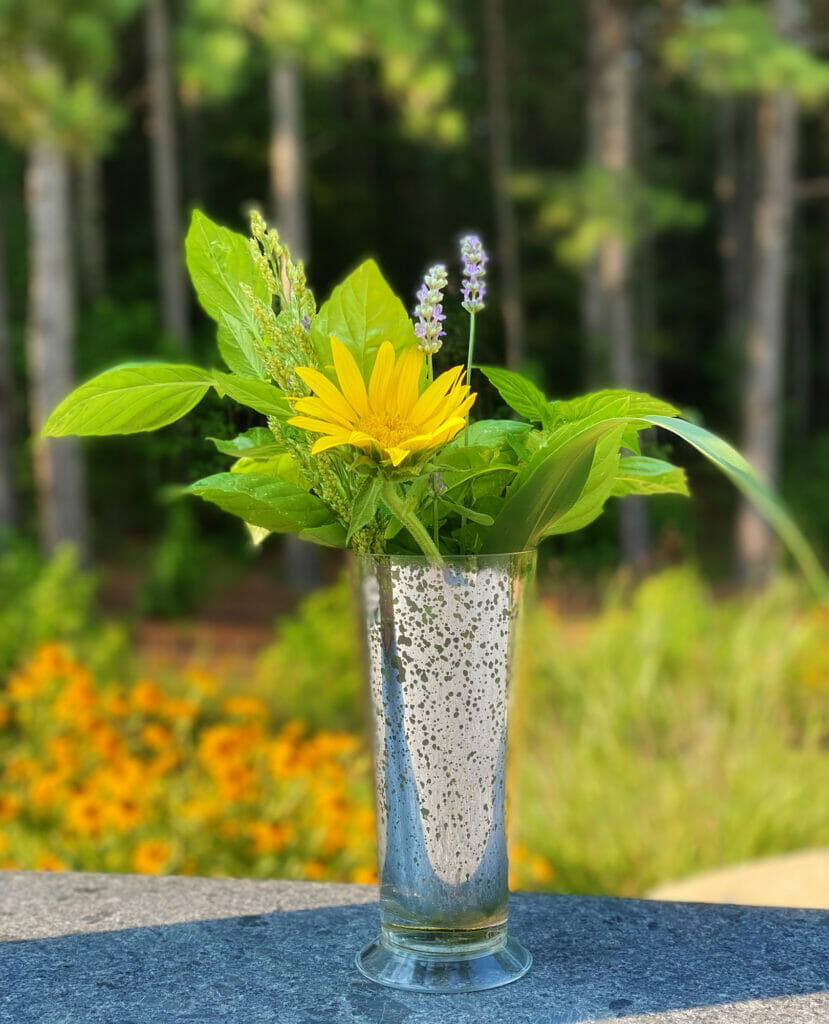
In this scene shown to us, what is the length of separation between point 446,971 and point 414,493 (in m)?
0.39

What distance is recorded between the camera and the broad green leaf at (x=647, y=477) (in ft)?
3.06

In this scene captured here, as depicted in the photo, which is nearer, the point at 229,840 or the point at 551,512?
the point at 551,512

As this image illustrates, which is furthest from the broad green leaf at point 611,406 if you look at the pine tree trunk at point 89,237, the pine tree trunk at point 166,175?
the pine tree trunk at point 89,237

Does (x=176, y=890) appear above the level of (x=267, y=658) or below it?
above

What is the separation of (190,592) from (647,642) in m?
5.08

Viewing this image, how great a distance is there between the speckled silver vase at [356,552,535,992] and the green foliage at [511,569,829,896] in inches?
63.1

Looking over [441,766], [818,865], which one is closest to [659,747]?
[818,865]

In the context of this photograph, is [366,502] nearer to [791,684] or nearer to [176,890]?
[176,890]

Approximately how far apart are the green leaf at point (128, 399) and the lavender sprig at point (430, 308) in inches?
6.7

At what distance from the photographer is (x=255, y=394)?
84 cm

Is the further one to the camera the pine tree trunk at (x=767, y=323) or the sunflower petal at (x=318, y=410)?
the pine tree trunk at (x=767, y=323)

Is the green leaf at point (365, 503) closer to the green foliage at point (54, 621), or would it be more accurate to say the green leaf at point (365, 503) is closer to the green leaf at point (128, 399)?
the green leaf at point (128, 399)

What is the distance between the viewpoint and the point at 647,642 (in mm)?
4824

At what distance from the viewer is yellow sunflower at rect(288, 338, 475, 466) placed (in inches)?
31.4
